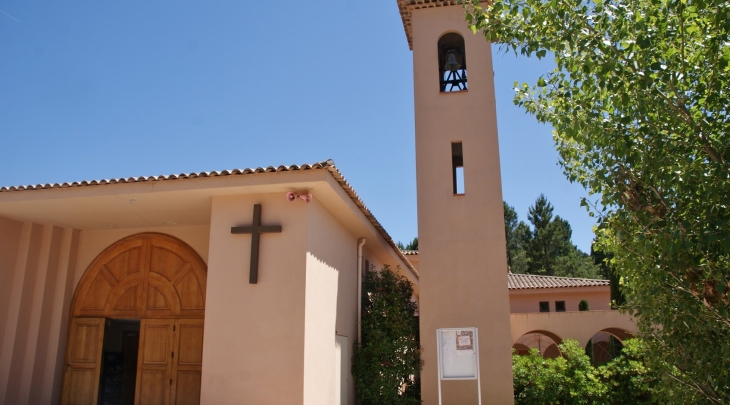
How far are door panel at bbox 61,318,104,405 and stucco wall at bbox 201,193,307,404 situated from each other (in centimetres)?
359

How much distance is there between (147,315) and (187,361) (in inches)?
50.1

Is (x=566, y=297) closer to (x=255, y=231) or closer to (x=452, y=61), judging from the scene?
(x=452, y=61)

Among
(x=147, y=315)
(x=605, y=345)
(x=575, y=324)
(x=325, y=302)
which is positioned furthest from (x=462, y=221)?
(x=605, y=345)

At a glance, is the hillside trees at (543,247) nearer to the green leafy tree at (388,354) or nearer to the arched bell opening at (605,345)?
the arched bell opening at (605,345)

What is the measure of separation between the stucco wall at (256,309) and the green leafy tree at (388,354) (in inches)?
138

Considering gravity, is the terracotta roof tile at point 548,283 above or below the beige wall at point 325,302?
above

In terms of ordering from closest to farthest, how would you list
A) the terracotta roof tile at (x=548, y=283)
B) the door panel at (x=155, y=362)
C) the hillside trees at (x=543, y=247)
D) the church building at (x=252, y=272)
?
the church building at (x=252, y=272) < the door panel at (x=155, y=362) < the terracotta roof tile at (x=548, y=283) < the hillside trees at (x=543, y=247)

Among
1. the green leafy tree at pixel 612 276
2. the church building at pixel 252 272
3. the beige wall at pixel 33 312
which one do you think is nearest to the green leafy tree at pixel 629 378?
the green leafy tree at pixel 612 276

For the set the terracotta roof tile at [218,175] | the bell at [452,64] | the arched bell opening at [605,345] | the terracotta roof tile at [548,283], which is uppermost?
the bell at [452,64]

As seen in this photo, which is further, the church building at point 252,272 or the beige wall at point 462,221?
the beige wall at point 462,221

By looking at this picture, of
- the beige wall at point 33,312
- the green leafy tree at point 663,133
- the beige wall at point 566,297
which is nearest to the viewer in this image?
the green leafy tree at point 663,133

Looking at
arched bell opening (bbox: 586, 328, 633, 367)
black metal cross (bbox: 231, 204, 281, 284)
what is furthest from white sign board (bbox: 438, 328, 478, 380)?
arched bell opening (bbox: 586, 328, 633, 367)

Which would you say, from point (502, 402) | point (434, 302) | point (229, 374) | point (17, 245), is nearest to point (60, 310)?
point (17, 245)

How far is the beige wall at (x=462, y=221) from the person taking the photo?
12.0 m
